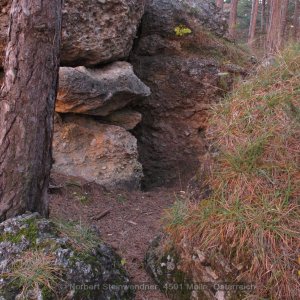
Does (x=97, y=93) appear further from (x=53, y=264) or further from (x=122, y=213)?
(x=53, y=264)

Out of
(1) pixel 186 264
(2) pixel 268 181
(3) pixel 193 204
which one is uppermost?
(2) pixel 268 181

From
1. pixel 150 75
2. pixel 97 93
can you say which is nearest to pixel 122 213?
pixel 97 93

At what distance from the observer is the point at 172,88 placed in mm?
6895

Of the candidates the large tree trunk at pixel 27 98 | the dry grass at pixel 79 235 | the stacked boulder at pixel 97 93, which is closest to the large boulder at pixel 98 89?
the stacked boulder at pixel 97 93

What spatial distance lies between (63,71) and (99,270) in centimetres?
316

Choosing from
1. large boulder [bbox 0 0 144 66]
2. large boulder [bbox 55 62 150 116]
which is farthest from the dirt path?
large boulder [bbox 0 0 144 66]

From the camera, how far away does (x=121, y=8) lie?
602 centimetres

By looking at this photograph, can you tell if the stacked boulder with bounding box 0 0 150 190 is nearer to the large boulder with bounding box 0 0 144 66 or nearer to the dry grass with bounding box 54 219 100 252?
the large boulder with bounding box 0 0 144 66

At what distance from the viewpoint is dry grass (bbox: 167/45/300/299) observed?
288cm

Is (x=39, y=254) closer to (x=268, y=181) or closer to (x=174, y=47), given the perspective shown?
(x=268, y=181)

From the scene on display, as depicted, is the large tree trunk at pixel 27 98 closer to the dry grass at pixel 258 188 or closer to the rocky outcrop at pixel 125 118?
the dry grass at pixel 258 188

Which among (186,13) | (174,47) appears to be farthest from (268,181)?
(186,13)

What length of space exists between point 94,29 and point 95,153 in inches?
68.6

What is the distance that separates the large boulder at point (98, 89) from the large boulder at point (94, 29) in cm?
24
